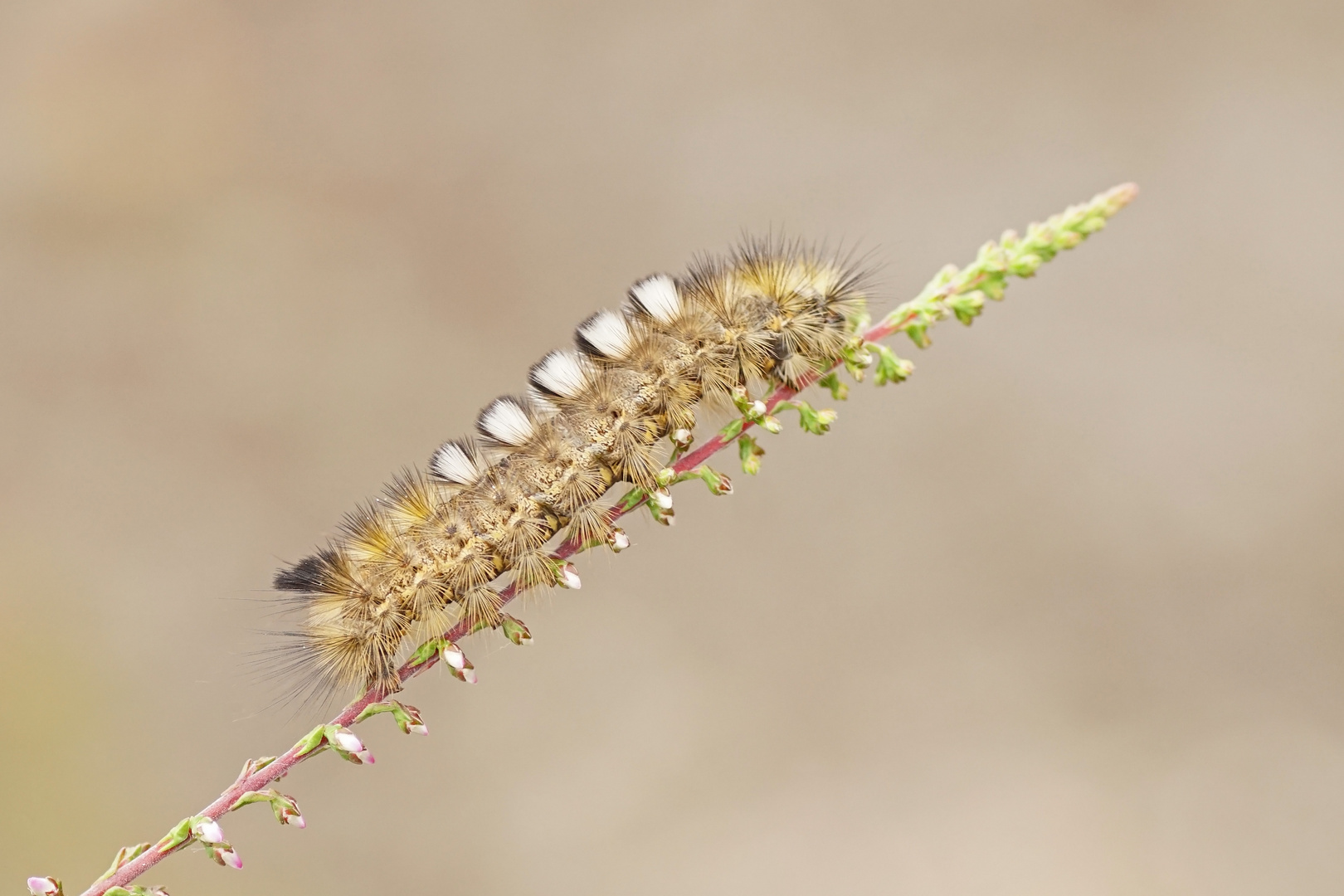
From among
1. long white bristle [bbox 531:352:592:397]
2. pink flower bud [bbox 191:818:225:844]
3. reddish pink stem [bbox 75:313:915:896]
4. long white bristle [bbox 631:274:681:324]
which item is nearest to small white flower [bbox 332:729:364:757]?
reddish pink stem [bbox 75:313:915:896]

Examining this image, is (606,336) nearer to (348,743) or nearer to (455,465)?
(455,465)

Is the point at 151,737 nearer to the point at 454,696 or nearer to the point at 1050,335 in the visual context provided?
the point at 454,696

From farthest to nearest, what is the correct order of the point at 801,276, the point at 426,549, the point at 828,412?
1. the point at 801,276
2. the point at 426,549
3. the point at 828,412

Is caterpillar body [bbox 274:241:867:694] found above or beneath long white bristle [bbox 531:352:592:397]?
beneath

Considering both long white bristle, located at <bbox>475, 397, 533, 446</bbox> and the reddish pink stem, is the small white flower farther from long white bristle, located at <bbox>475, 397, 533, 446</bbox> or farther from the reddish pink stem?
long white bristle, located at <bbox>475, 397, 533, 446</bbox>

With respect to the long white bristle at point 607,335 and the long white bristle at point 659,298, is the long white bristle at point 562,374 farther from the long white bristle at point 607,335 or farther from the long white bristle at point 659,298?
the long white bristle at point 659,298

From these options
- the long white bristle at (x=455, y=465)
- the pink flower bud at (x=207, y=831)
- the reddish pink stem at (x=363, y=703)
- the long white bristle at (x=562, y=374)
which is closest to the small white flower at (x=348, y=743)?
the reddish pink stem at (x=363, y=703)

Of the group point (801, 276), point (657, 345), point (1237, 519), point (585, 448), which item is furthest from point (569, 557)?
point (1237, 519)
